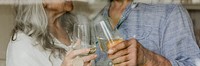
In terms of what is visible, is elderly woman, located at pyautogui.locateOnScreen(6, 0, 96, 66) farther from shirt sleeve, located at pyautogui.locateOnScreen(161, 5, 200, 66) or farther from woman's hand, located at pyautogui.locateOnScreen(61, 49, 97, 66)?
shirt sleeve, located at pyautogui.locateOnScreen(161, 5, 200, 66)

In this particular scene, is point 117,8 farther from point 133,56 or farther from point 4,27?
point 4,27

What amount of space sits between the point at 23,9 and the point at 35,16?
3 centimetres

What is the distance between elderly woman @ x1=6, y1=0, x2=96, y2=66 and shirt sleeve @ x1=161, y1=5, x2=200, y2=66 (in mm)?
205

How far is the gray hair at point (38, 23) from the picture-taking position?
0.71 meters

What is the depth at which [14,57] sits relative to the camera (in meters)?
0.71

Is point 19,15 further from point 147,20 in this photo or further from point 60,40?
point 147,20

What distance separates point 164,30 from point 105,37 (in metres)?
0.13

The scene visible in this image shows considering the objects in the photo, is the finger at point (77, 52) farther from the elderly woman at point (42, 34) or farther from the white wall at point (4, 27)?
the white wall at point (4, 27)

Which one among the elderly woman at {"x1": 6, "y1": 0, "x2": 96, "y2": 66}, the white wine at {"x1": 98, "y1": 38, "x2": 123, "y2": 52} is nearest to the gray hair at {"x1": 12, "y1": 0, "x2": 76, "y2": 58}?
the elderly woman at {"x1": 6, "y1": 0, "x2": 96, "y2": 66}

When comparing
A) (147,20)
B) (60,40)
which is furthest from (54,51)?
(147,20)

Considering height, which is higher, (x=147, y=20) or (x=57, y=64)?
(x=147, y=20)

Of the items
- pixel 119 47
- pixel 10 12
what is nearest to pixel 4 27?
pixel 10 12

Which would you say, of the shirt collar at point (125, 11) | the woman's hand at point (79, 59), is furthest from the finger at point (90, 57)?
the shirt collar at point (125, 11)

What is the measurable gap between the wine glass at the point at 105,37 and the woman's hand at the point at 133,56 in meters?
0.01
